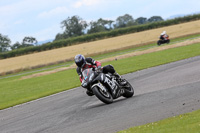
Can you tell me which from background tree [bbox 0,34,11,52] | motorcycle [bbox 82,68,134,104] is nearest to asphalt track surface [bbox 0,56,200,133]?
motorcycle [bbox 82,68,134,104]

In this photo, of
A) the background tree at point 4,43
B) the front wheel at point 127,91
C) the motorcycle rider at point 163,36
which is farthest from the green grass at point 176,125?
the background tree at point 4,43

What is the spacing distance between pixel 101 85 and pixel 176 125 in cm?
417

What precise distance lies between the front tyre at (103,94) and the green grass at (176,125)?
338cm

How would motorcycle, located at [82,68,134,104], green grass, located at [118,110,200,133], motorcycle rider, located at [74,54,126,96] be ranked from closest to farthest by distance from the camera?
green grass, located at [118,110,200,133], motorcycle, located at [82,68,134,104], motorcycle rider, located at [74,54,126,96]

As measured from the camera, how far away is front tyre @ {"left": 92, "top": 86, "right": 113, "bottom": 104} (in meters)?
10.4

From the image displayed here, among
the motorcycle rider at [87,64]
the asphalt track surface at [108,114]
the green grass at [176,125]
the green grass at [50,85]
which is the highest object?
the motorcycle rider at [87,64]

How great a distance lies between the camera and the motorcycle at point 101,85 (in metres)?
10.5

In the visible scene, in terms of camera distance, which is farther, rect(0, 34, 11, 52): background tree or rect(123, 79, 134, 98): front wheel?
rect(0, 34, 11, 52): background tree

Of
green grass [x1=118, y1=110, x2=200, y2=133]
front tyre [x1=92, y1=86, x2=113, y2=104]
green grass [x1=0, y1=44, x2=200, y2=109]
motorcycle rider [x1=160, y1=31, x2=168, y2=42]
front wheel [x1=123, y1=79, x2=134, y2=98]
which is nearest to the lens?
green grass [x1=118, y1=110, x2=200, y2=133]

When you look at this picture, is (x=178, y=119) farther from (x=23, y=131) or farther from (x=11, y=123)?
(x=11, y=123)

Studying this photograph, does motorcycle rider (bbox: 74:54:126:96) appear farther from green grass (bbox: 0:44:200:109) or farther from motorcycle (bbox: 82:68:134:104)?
green grass (bbox: 0:44:200:109)

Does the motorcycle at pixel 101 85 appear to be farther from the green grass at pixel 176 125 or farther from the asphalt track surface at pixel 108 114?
the green grass at pixel 176 125

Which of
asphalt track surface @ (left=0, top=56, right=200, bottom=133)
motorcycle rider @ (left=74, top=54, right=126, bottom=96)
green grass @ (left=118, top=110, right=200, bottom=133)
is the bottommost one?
asphalt track surface @ (left=0, top=56, right=200, bottom=133)

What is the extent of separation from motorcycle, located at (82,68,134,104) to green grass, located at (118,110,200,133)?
3.45 m
